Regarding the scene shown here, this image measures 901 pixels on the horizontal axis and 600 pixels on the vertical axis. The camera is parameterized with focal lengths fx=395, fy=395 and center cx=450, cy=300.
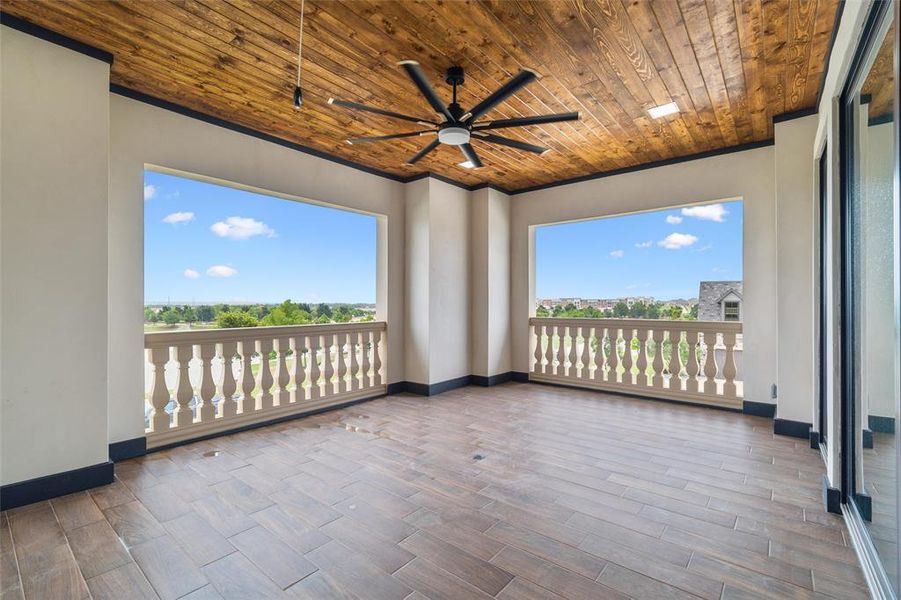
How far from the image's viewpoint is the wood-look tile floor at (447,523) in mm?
1688

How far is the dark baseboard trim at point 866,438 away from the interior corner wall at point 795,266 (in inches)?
69.2

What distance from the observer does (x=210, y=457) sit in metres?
3.07

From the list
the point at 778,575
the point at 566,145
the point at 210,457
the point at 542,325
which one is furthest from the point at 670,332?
the point at 210,457

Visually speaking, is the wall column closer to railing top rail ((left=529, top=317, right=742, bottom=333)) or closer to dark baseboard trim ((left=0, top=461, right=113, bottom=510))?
railing top rail ((left=529, top=317, right=742, bottom=333))

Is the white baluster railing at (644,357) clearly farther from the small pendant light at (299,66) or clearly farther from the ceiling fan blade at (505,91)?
the small pendant light at (299,66)

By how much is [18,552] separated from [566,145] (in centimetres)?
496

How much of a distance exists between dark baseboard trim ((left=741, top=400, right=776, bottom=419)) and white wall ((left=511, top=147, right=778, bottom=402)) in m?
0.05

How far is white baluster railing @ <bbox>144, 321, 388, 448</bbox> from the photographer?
130 inches

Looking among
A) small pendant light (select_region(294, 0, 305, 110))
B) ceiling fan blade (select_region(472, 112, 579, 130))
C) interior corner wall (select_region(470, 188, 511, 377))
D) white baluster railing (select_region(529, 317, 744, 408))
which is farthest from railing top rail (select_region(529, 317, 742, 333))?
small pendant light (select_region(294, 0, 305, 110))

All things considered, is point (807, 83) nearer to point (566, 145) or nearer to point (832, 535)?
point (566, 145)

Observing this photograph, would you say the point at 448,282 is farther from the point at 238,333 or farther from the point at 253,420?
Answer: the point at 253,420

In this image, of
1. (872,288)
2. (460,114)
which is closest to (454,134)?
(460,114)

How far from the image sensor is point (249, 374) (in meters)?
3.85

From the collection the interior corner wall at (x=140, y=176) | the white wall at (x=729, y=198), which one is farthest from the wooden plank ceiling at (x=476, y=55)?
the white wall at (x=729, y=198)
